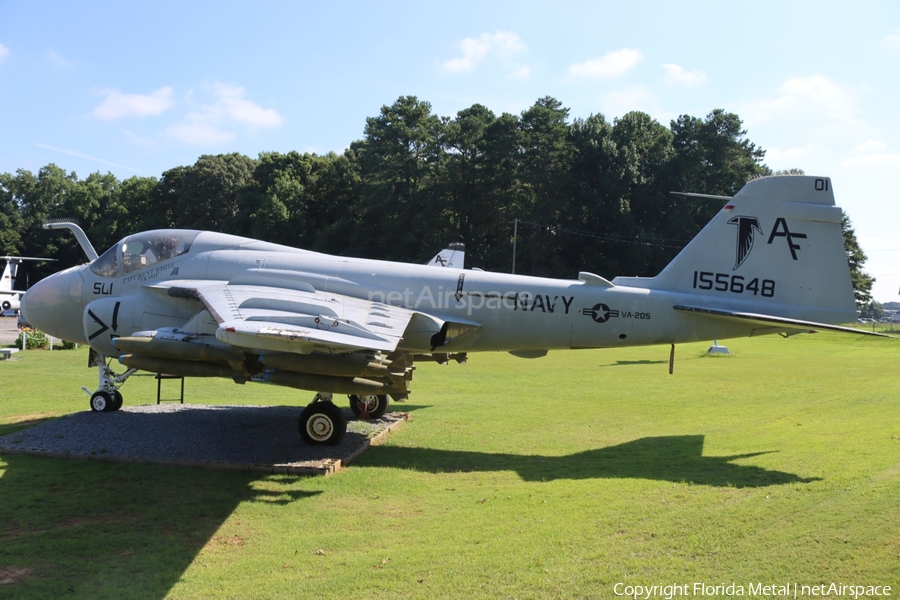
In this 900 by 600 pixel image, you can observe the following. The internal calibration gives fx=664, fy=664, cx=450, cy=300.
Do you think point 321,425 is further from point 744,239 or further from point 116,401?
point 744,239

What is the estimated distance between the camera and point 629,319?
430 inches

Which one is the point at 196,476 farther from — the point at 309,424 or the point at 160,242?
the point at 160,242

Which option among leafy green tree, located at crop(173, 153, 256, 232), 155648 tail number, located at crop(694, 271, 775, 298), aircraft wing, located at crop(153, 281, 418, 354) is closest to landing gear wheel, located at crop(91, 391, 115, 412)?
aircraft wing, located at crop(153, 281, 418, 354)

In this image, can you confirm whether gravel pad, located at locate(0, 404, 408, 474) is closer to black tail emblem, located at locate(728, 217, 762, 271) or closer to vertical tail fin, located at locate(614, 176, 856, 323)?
vertical tail fin, located at locate(614, 176, 856, 323)

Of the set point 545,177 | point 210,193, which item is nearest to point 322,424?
point 545,177

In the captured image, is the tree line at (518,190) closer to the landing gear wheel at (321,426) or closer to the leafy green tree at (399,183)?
the leafy green tree at (399,183)

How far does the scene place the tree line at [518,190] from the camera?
53594 mm

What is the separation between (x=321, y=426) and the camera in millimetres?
10508

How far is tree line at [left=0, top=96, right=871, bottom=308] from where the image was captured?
176ft

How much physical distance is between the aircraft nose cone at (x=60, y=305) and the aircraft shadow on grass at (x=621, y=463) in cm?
622

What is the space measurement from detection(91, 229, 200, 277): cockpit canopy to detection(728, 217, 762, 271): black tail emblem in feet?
31.5

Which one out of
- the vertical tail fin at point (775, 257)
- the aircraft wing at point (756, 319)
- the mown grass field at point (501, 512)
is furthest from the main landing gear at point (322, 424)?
the vertical tail fin at point (775, 257)

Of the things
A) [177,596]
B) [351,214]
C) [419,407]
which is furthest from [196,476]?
[351,214]

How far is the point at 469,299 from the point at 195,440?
4931mm
